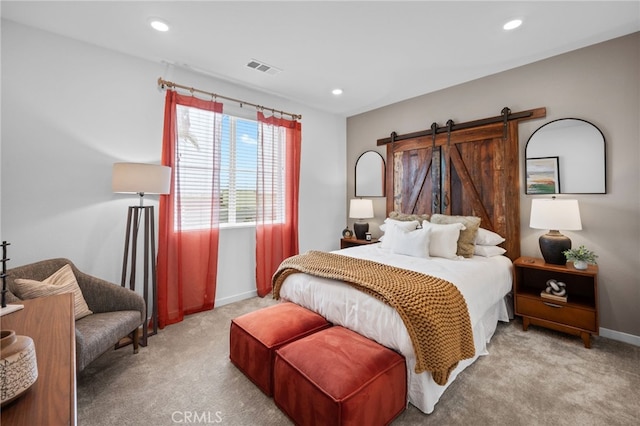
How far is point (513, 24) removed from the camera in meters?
2.38

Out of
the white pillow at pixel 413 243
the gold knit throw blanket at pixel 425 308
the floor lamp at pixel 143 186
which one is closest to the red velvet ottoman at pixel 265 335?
the gold knit throw blanket at pixel 425 308

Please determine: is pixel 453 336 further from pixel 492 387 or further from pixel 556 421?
pixel 556 421

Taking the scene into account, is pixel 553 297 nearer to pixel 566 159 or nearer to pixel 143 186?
pixel 566 159

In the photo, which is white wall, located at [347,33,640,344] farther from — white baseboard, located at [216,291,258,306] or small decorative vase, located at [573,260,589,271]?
white baseboard, located at [216,291,258,306]

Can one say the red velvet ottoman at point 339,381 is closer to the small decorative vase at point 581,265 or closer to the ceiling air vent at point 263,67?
the small decorative vase at point 581,265

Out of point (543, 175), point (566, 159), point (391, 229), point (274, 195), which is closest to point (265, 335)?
point (391, 229)

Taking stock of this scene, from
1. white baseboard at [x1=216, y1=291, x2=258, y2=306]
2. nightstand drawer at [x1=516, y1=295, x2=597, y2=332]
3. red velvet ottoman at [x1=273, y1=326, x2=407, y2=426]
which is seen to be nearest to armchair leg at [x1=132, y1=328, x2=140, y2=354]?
white baseboard at [x1=216, y1=291, x2=258, y2=306]

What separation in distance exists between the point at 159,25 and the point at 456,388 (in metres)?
3.61

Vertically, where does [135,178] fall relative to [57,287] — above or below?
above

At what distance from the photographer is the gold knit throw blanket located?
162 cm

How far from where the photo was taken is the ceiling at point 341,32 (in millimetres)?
2174

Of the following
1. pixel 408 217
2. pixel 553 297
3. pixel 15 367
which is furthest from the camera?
pixel 408 217

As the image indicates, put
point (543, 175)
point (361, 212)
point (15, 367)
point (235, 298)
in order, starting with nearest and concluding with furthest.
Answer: point (15, 367) → point (543, 175) → point (235, 298) → point (361, 212)

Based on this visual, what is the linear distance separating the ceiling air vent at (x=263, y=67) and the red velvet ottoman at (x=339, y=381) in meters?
2.76
